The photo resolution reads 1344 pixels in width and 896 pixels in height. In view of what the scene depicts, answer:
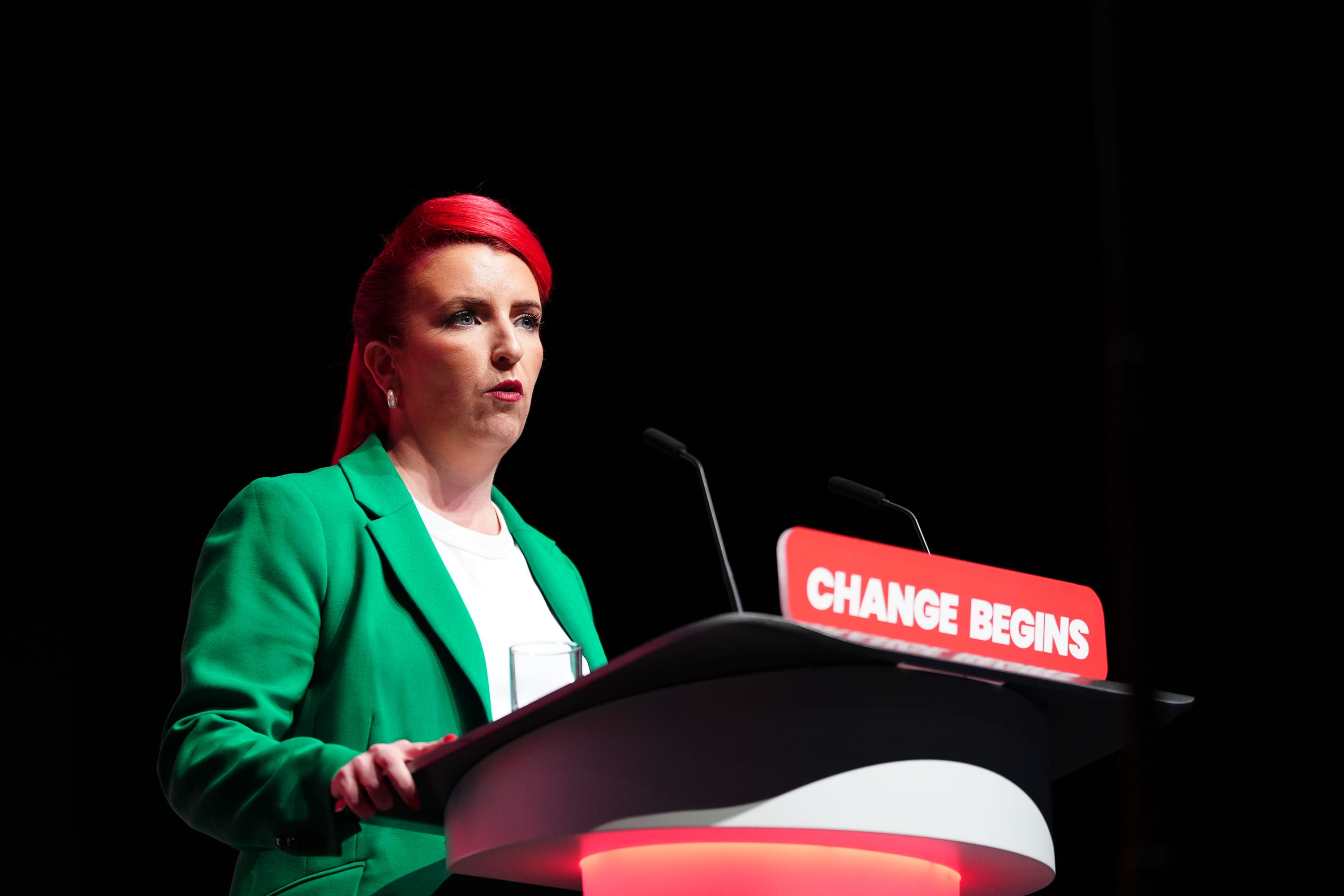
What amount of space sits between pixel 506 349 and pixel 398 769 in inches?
44.6

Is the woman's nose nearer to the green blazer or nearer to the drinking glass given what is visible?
the green blazer

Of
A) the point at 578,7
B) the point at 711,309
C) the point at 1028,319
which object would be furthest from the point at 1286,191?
the point at 578,7

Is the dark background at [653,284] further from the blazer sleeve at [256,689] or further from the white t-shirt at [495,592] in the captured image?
the blazer sleeve at [256,689]

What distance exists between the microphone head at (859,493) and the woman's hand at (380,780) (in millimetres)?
909

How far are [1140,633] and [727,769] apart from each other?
1.30 feet

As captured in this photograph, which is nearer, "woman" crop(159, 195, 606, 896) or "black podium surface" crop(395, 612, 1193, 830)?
"black podium surface" crop(395, 612, 1193, 830)

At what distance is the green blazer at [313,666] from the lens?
5.32ft

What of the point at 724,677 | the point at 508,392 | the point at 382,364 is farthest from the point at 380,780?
the point at 382,364

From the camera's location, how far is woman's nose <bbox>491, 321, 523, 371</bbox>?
2.36 metres

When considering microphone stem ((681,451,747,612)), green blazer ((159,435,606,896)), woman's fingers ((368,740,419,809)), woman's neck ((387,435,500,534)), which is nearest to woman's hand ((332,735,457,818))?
woman's fingers ((368,740,419,809))

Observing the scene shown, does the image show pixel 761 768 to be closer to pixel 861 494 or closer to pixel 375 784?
pixel 375 784

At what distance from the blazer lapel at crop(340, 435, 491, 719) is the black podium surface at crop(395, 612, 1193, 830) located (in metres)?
0.53

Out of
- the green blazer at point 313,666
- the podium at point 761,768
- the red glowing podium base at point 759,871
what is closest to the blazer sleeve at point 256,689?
the green blazer at point 313,666

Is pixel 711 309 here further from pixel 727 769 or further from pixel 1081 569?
pixel 727 769
